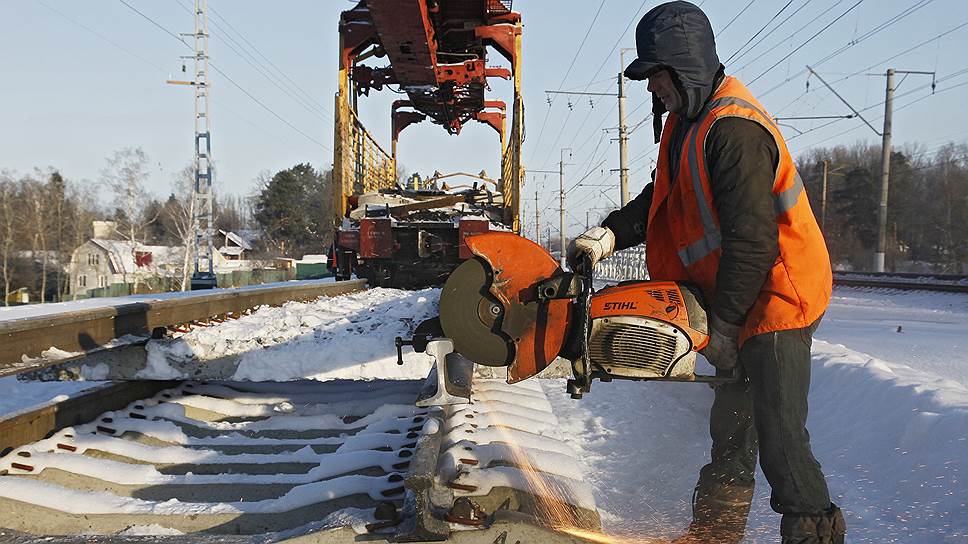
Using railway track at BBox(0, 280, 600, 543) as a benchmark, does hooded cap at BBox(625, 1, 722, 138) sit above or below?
above

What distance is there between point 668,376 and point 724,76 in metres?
1.06

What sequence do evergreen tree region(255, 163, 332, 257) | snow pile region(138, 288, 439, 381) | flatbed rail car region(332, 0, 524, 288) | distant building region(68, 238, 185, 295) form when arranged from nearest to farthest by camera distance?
snow pile region(138, 288, 439, 381), flatbed rail car region(332, 0, 524, 288), distant building region(68, 238, 185, 295), evergreen tree region(255, 163, 332, 257)

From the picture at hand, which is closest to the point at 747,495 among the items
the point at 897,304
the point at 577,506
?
the point at 577,506

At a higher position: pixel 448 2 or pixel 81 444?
pixel 448 2

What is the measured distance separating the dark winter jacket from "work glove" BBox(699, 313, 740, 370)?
2.3 inches

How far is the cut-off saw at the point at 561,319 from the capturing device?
2.06 meters

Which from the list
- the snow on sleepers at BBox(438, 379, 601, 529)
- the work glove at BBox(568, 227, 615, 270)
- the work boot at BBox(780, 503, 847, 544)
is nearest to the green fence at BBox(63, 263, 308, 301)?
the snow on sleepers at BBox(438, 379, 601, 529)

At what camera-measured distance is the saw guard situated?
2.14 meters

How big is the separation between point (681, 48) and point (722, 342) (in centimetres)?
96

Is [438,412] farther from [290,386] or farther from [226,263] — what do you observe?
[226,263]

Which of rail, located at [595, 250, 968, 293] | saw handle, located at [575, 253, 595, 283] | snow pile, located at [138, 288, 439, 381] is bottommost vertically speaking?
rail, located at [595, 250, 968, 293]

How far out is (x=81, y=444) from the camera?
2.86m

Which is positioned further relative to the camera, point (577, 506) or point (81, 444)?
point (81, 444)

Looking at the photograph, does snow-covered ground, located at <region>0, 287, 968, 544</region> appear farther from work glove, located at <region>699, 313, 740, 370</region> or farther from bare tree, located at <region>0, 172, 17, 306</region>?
bare tree, located at <region>0, 172, 17, 306</region>
